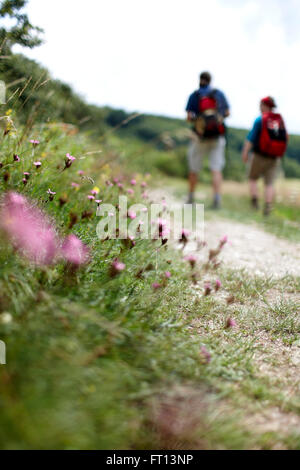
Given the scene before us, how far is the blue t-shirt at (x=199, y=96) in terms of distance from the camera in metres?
6.29

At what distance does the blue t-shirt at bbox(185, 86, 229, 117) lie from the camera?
6.29 meters

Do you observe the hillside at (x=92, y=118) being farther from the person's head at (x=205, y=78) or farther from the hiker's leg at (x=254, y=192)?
the person's head at (x=205, y=78)

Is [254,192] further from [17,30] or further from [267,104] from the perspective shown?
[17,30]

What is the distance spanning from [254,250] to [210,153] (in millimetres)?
3142

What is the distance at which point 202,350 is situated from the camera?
5.73 feet

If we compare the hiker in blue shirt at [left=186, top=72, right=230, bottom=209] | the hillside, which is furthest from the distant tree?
the hiker in blue shirt at [left=186, top=72, right=230, bottom=209]

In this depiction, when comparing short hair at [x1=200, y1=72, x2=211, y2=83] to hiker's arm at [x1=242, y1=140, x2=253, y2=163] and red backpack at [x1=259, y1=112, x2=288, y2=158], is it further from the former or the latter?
hiker's arm at [x1=242, y1=140, x2=253, y2=163]

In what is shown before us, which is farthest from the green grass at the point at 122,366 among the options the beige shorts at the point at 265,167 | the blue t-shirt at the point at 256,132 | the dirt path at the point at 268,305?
the beige shorts at the point at 265,167

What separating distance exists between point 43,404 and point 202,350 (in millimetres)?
863

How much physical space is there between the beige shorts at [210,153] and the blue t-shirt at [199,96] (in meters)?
0.60

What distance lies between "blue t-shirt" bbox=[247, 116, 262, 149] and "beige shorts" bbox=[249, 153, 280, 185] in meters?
0.28

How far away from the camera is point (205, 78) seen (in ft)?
20.9

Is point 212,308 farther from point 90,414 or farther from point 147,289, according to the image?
point 90,414
